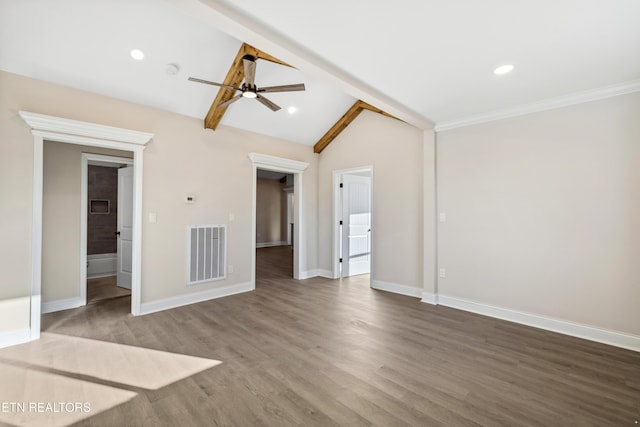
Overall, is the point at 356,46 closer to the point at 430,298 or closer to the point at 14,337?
the point at 430,298

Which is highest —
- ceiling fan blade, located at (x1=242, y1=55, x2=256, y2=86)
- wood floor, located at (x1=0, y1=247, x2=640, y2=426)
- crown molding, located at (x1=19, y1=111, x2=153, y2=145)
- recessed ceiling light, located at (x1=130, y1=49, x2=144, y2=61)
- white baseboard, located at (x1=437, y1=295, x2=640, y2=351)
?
recessed ceiling light, located at (x1=130, y1=49, x2=144, y2=61)

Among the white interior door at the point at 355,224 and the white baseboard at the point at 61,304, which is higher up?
the white interior door at the point at 355,224

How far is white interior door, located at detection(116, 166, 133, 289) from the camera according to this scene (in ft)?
15.8

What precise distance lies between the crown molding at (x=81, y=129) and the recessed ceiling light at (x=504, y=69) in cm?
405

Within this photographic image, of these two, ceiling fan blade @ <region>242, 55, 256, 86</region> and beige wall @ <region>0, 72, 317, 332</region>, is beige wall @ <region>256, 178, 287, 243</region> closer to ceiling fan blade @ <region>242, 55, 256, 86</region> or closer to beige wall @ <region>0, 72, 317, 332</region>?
beige wall @ <region>0, 72, 317, 332</region>

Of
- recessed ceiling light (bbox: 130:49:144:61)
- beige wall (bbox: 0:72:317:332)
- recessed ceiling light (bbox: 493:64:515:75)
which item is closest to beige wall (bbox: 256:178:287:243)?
beige wall (bbox: 0:72:317:332)

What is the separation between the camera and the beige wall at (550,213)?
2932 millimetres

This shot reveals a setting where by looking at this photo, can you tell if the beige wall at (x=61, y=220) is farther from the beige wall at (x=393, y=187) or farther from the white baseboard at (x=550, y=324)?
the white baseboard at (x=550, y=324)

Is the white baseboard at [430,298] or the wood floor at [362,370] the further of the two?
the white baseboard at [430,298]

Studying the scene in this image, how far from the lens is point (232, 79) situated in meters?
3.55

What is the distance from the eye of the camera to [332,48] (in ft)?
7.89

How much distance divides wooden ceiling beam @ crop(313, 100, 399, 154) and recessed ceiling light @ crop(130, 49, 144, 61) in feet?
10.7

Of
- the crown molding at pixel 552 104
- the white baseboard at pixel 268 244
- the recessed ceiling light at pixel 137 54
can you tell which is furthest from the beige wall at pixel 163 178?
the white baseboard at pixel 268 244

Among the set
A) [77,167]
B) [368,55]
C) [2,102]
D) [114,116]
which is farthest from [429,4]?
[77,167]
